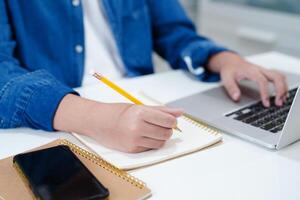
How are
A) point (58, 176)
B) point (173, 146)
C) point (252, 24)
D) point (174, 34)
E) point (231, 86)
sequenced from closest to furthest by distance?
point (58, 176)
point (173, 146)
point (231, 86)
point (174, 34)
point (252, 24)

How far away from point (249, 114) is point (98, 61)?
1.39 feet

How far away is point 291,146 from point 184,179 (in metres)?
0.19

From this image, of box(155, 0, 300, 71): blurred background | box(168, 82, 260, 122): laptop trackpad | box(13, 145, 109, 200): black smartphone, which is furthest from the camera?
box(155, 0, 300, 71): blurred background

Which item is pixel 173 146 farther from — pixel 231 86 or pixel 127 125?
pixel 231 86

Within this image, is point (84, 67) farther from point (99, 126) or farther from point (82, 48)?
point (99, 126)

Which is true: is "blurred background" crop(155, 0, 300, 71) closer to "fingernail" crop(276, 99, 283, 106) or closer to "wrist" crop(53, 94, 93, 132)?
"fingernail" crop(276, 99, 283, 106)

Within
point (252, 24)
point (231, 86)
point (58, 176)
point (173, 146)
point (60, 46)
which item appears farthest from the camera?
point (252, 24)

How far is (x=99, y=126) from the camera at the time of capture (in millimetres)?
558

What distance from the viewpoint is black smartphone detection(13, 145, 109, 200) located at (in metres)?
0.41

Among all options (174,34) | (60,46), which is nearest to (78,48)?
(60,46)

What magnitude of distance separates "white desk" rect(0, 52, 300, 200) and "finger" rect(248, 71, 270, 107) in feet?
0.49

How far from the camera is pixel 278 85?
75 cm

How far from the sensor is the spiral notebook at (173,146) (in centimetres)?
52

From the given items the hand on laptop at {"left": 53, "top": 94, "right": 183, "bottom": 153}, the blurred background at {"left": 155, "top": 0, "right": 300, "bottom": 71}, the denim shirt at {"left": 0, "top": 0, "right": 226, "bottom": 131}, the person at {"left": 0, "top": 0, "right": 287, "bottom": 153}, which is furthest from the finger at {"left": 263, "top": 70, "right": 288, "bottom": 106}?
the blurred background at {"left": 155, "top": 0, "right": 300, "bottom": 71}
